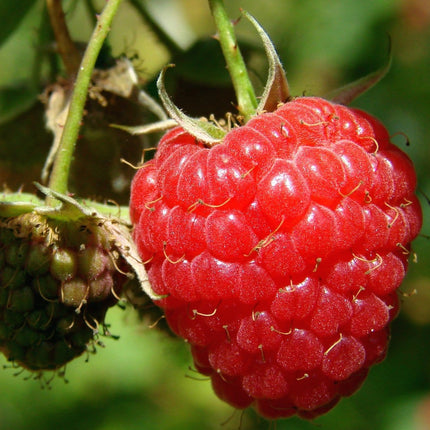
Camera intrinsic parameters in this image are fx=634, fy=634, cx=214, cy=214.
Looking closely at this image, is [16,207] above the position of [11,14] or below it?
below

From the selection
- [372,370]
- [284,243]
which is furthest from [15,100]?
[372,370]

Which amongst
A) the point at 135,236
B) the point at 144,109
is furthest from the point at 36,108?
the point at 135,236

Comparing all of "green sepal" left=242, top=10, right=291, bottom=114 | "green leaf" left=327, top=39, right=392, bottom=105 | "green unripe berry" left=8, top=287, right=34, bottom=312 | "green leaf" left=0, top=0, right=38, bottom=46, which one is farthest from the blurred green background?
"green unripe berry" left=8, top=287, right=34, bottom=312

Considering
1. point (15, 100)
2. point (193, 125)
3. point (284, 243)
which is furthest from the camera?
point (15, 100)

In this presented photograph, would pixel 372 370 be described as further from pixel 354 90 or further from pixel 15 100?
pixel 15 100

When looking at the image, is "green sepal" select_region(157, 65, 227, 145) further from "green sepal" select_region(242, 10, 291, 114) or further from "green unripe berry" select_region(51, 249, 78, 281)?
"green unripe berry" select_region(51, 249, 78, 281)

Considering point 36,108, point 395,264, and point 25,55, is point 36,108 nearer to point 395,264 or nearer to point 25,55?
point 25,55

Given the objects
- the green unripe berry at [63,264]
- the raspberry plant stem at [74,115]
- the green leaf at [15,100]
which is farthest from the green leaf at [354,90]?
the green leaf at [15,100]
